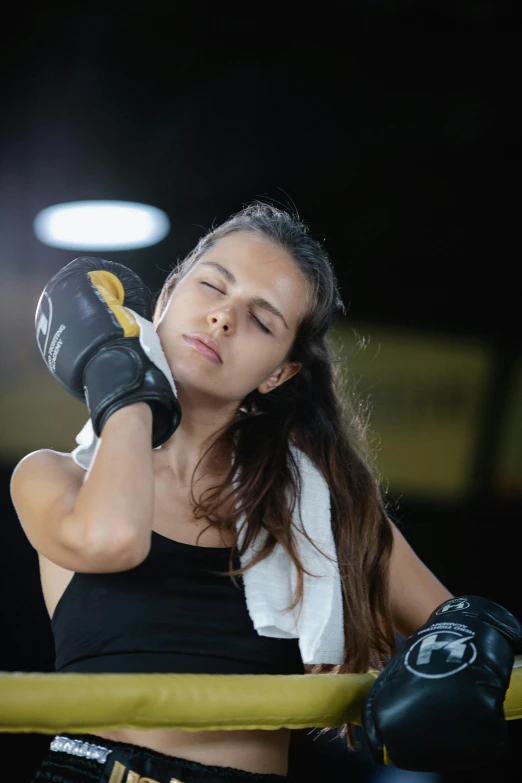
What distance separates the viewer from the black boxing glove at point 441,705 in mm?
761

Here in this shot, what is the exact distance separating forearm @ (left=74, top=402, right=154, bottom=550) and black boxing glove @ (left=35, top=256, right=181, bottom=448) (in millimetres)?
22

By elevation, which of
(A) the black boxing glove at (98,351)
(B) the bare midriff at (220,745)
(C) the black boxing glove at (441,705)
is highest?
(A) the black boxing glove at (98,351)

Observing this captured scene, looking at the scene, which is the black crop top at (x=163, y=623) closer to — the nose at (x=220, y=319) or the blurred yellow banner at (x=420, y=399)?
the nose at (x=220, y=319)

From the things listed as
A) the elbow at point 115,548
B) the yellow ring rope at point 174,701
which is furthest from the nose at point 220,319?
the yellow ring rope at point 174,701

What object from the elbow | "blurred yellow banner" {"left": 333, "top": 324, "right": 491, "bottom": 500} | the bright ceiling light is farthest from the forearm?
→ "blurred yellow banner" {"left": 333, "top": 324, "right": 491, "bottom": 500}

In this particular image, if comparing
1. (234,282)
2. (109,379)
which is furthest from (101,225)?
(109,379)

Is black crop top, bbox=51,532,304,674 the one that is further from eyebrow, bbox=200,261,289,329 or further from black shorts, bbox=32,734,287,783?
eyebrow, bbox=200,261,289,329

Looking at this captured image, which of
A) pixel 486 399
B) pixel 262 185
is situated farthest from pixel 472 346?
pixel 262 185

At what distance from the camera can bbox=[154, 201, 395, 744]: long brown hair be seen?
1095mm

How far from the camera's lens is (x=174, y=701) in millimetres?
737

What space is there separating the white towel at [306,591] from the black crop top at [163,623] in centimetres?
2

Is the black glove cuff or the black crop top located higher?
the black glove cuff

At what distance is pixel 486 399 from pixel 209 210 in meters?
0.90

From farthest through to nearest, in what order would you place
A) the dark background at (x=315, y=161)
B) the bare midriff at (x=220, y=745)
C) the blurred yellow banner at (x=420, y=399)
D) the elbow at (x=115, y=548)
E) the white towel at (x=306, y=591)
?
the blurred yellow banner at (x=420, y=399), the dark background at (x=315, y=161), the white towel at (x=306, y=591), the bare midriff at (x=220, y=745), the elbow at (x=115, y=548)
